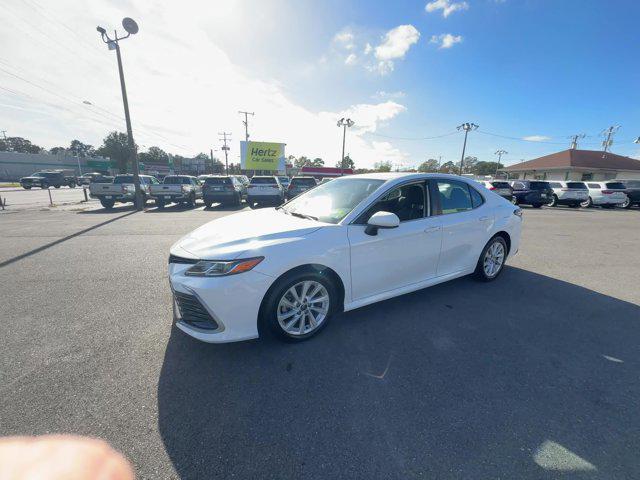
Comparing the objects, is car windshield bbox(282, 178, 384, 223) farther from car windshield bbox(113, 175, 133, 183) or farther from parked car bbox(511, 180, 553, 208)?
parked car bbox(511, 180, 553, 208)

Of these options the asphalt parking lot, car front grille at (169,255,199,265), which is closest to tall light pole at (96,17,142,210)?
the asphalt parking lot

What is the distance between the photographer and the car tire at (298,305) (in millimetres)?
2537

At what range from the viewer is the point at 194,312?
244cm

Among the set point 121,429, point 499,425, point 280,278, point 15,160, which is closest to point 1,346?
point 121,429

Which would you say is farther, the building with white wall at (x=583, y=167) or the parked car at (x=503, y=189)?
the building with white wall at (x=583, y=167)

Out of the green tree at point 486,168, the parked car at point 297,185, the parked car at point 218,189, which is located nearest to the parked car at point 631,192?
the parked car at point 297,185

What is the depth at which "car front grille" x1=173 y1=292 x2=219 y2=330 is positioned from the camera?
2375mm

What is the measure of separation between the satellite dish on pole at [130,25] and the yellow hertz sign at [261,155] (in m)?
25.4

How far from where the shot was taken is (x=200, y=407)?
6.59 feet

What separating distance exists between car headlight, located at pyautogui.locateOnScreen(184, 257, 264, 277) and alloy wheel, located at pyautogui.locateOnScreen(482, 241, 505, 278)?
11.6ft

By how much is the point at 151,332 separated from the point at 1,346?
1.31 m

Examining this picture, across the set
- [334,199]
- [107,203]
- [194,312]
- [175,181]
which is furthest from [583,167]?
[107,203]

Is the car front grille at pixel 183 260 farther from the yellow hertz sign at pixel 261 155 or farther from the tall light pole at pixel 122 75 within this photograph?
the yellow hertz sign at pixel 261 155

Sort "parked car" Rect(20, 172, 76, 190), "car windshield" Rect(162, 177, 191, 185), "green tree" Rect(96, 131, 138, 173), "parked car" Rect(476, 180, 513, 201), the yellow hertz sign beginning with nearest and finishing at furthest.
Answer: "car windshield" Rect(162, 177, 191, 185), "parked car" Rect(476, 180, 513, 201), "parked car" Rect(20, 172, 76, 190), the yellow hertz sign, "green tree" Rect(96, 131, 138, 173)
